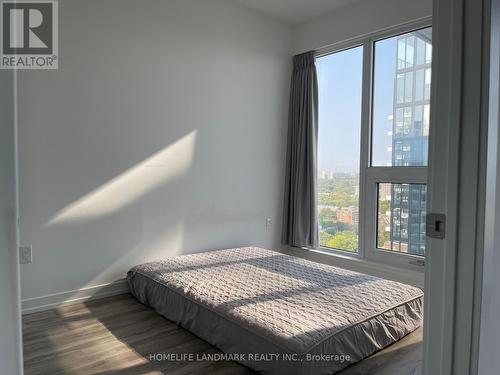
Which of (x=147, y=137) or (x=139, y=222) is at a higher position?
(x=147, y=137)

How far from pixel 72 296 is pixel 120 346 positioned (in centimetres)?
95

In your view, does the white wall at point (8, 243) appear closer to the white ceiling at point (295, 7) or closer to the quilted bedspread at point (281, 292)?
the quilted bedspread at point (281, 292)

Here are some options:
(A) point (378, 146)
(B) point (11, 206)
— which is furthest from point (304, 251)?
(B) point (11, 206)

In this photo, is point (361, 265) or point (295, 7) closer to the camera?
point (361, 265)

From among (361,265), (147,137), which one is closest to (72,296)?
(147,137)

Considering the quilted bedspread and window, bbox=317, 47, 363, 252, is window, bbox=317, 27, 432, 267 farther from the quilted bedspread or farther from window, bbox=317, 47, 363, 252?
the quilted bedspread

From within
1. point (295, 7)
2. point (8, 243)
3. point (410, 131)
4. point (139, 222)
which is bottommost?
point (139, 222)

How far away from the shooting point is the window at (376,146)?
3.46 metres

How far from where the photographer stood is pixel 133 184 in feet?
10.8

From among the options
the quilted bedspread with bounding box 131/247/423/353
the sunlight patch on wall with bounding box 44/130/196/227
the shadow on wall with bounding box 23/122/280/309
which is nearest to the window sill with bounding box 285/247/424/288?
the quilted bedspread with bounding box 131/247/423/353

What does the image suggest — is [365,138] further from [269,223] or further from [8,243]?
[8,243]

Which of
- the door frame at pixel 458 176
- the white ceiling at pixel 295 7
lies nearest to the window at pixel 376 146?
the white ceiling at pixel 295 7

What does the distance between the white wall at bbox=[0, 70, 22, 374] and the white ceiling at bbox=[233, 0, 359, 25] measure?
356 centimetres

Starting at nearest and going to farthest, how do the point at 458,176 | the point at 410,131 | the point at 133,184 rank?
1. the point at 458,176
2. the point at 133,184
3. the point at 410,131
